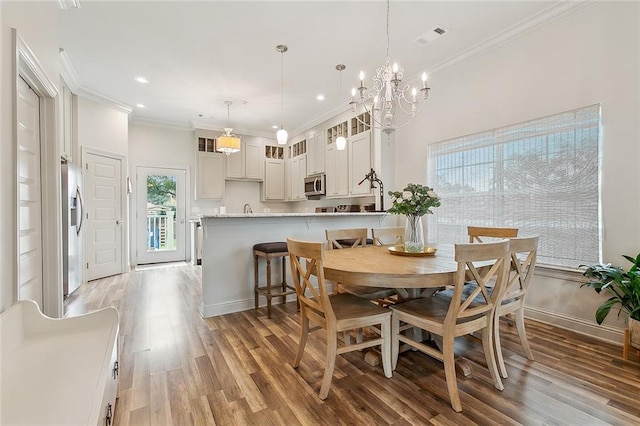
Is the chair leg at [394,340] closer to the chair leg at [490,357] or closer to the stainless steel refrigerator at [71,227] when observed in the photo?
the chair leg at [490,357]

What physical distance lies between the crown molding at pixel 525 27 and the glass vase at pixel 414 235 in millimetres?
2351

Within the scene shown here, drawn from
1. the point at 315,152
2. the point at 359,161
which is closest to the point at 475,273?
the point at 359,161

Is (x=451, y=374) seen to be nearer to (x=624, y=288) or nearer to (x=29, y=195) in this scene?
(x=624, y=288)

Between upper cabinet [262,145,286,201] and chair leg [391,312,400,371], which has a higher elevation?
upper cabinet [262,145,286,201]

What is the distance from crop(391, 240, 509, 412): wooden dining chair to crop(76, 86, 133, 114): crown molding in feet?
17.7

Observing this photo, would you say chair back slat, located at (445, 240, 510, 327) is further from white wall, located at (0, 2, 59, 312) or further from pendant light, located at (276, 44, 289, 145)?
pendant light, located at (276, 44, 289, 145)

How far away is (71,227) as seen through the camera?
3.85 metres

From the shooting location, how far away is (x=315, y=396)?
5.82 feet

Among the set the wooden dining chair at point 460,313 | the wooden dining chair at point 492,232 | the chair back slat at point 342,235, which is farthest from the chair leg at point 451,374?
the wooden dining chair at point 492,232

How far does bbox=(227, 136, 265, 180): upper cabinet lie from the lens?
6.55 m

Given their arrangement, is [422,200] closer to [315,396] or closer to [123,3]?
[315,396]

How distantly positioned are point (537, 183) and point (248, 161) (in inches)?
217

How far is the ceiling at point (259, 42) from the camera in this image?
271 centimetres

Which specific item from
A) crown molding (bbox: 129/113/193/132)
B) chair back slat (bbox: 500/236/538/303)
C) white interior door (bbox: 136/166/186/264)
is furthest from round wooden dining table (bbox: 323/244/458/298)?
crown molding (bbox: 129/113/193/132)
